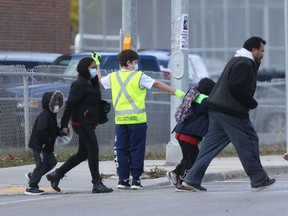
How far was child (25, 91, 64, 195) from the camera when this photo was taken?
12.3m

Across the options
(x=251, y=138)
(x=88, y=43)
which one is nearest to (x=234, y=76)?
(x=251, y=138)

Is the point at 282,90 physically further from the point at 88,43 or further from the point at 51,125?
the point at 88,43

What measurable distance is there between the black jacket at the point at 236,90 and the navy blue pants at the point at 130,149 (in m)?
1.11

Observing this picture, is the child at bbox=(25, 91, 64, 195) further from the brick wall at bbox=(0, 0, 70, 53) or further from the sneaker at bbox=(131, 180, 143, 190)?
the brick wall at bbox=(0, 0, 70, 53)

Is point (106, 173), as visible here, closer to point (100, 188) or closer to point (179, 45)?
point (100, 188)

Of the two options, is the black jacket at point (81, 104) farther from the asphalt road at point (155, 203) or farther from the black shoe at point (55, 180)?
the asphalt road at point (155, 203)

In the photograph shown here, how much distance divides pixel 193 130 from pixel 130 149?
0.89 meters

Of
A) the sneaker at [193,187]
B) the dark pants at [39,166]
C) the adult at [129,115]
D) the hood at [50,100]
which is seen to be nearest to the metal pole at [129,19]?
the adult at [129,115]

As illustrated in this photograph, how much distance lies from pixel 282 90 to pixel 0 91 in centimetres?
932

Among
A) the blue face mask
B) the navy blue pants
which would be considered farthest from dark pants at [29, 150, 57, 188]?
the blue face mask

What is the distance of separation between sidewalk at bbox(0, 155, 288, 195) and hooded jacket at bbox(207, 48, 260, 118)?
2037 mm

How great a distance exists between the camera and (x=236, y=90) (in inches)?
451

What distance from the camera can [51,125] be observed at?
1229cm

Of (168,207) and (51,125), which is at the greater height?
(51,125)
